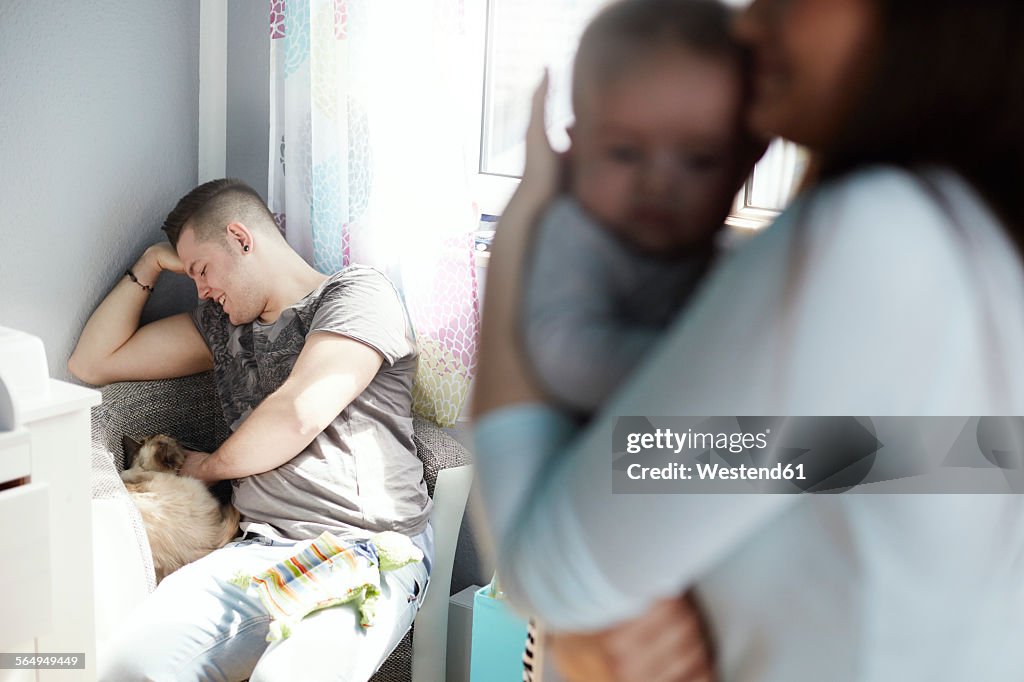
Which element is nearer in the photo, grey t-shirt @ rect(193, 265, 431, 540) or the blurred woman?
the blurred woman

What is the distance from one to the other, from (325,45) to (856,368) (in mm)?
1863

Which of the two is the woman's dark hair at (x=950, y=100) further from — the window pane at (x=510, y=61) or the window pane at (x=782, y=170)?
the window pane at (x=510, y=61)

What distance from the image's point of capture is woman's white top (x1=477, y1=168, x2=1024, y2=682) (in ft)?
1.10

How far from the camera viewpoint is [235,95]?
221 cm

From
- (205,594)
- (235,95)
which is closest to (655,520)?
(205,594)

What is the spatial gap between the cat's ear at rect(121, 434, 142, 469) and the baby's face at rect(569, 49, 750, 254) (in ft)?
5.59

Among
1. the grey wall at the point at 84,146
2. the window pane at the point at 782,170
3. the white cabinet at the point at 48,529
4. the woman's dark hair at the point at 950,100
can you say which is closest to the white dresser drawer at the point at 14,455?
the white cabinet at the point at 48,529

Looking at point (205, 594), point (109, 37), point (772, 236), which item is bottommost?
point (205, 594)

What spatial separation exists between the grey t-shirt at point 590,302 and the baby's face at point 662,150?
13 mm

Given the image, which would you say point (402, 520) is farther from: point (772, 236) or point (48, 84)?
point (772, 236)

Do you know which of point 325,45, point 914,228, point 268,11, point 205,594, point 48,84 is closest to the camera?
point 914,228

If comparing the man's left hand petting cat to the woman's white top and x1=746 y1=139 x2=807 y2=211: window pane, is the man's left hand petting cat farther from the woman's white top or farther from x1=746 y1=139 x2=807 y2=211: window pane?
the woman's white top

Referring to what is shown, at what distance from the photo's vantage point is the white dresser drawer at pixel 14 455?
1337mm

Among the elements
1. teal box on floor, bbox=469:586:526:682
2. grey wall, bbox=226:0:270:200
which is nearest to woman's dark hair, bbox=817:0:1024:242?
teal box on floor, bbox=469:586:526:682
